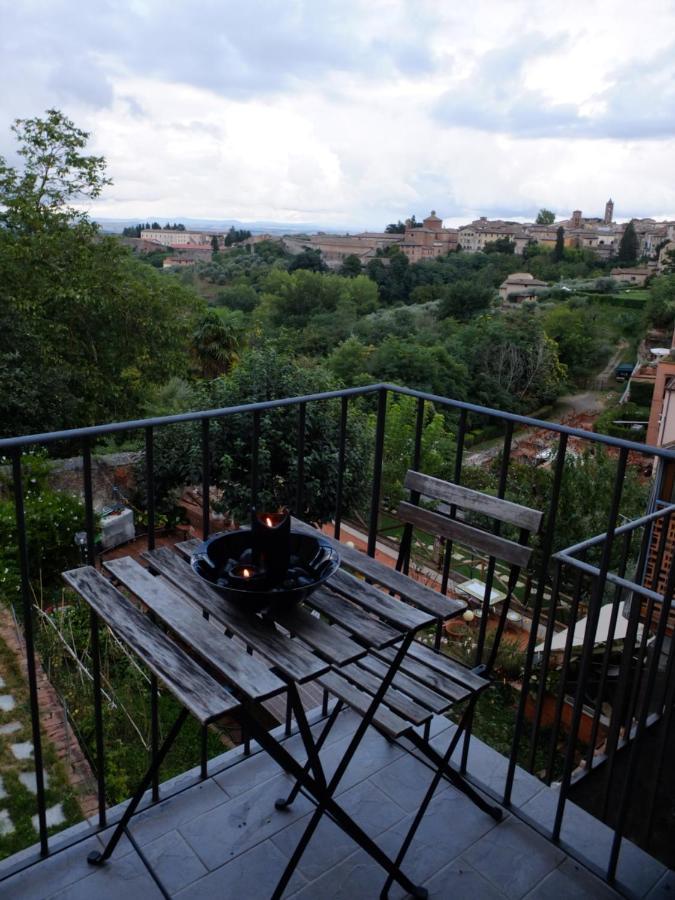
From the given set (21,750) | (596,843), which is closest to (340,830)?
(596,843)

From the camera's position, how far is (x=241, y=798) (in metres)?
1.88

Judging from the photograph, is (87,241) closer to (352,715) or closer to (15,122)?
(15,122)

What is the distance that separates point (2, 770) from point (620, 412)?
30.1 metres

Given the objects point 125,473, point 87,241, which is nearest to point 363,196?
point 87,241

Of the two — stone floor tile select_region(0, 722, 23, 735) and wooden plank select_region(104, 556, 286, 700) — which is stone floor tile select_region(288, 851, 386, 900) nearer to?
wooden plank select_region(104, 556, 286, 700)

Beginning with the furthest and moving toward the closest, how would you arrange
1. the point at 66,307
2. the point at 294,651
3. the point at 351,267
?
the point at 351,267 → the point at 66,307 → the point at 294,651

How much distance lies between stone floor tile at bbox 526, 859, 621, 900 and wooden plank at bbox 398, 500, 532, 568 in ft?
2.60

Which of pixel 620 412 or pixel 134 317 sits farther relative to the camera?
pixel 620 412

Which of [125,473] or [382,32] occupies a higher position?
[382,32]

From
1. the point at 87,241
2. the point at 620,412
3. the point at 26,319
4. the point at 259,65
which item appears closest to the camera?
the point at 259,65

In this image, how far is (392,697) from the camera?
158 centimetres

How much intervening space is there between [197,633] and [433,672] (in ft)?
2.12

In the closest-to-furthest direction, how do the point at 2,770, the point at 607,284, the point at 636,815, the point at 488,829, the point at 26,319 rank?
the point at 488,829 < the point at 636,815 < the point at 2,770 < the point at 26,319 < the point at 607,284

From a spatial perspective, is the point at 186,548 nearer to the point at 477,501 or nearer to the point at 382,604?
the point at 382,604
